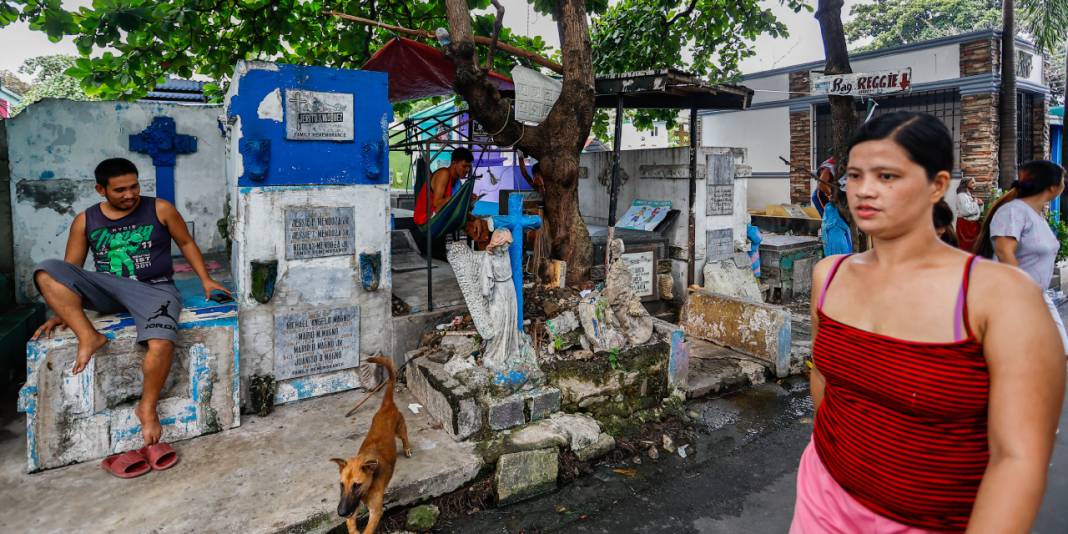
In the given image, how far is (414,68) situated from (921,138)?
22.1ft

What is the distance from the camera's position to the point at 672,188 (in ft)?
25.6

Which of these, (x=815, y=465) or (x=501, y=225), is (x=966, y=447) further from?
(x=501, y=225)

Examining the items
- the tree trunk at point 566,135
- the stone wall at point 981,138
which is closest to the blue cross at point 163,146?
the tree trunk at point 566,135

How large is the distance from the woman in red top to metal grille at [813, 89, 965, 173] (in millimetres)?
11906

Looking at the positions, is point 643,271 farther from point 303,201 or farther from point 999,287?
point 999,287

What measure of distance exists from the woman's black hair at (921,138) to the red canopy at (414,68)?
18.6 feet

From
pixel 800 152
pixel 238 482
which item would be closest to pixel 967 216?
pixel 800 152

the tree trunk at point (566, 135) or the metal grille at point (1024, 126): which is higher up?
the metal grille at point (1024, 126)

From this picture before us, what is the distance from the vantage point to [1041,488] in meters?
1.26

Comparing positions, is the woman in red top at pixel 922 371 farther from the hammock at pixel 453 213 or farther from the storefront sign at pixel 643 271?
the storefront sign at pixel 643 271

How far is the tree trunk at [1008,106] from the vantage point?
996 cm

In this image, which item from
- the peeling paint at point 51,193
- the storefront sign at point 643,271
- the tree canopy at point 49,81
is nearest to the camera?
the peeling paint at point 51,193

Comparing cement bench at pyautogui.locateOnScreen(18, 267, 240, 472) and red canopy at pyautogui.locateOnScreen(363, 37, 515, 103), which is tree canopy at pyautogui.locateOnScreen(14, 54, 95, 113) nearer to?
red canopy at pyautogui.locateOnScreen(363, 37, 515, 103)

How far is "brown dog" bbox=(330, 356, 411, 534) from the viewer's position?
121 inches
